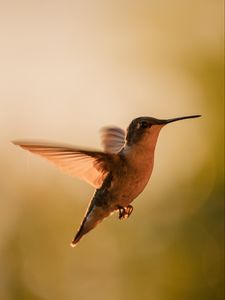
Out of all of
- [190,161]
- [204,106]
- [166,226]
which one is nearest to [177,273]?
[166,226]

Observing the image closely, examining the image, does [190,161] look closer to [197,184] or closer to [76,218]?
[197,184]

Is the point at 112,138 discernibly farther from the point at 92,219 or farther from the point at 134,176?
the point at 134,176

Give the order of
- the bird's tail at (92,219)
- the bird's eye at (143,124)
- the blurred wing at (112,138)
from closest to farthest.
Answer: the bird's eye at (143,124) → the bird's tail at (92,219) → the blurred wing at (112,138)

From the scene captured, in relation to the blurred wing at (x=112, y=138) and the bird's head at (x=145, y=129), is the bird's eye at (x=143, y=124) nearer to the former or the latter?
the bird's head at (x=145, y=129)

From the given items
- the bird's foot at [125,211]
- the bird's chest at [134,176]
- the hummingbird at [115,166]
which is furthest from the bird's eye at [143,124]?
the bird's foot at [125,211]

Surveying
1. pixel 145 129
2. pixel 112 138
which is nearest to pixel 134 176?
pixel 145 129
